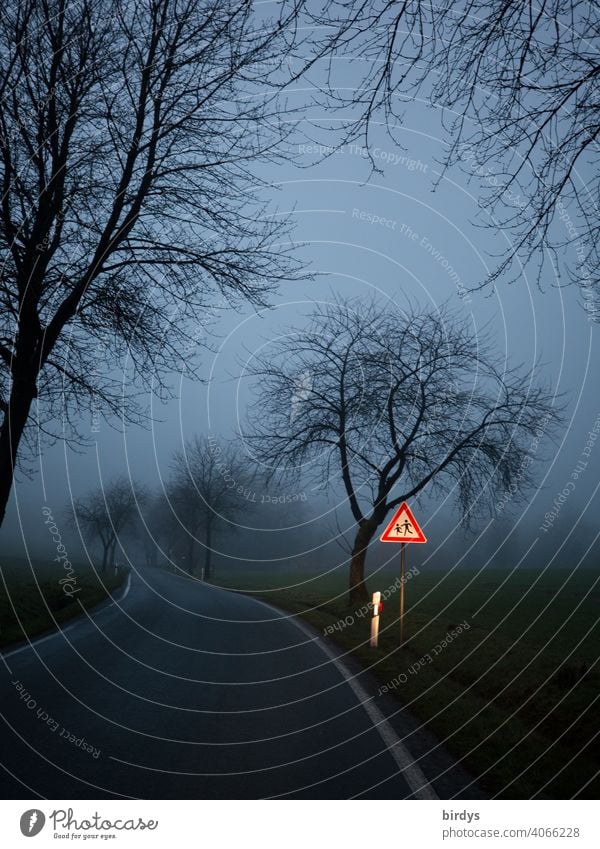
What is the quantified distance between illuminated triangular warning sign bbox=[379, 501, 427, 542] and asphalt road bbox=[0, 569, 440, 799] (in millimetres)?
2433

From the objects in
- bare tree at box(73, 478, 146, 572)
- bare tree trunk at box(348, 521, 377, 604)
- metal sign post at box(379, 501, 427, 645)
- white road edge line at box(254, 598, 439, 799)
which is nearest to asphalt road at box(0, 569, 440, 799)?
white road edge line at box(254, 598, 439, 799)

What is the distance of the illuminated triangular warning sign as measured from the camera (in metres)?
13.2

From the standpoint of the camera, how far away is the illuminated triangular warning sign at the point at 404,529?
13164 millimetres

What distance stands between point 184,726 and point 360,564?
17.6 m

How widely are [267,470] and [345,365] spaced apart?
4525 millimetres

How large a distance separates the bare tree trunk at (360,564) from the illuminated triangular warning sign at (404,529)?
33.6 ft

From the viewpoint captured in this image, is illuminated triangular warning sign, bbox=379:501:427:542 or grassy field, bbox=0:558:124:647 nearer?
illuminated triangular warning sign, bbox=379:501:427:542

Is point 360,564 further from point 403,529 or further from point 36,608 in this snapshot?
point 403,529

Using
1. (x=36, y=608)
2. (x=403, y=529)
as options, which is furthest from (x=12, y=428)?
(x=36, y=608)

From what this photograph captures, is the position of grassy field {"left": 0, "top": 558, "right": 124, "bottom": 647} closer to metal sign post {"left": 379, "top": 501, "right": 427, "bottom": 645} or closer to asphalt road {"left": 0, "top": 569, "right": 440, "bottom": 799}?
asphalt road {"left": 0, "top": 569, "right": 440, "bottom": 799}

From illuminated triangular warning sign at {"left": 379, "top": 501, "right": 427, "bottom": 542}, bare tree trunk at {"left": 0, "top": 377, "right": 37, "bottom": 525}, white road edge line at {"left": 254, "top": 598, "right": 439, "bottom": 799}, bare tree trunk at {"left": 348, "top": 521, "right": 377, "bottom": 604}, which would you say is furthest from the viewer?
bare tree trunk at {"left": 348, "top": 521, "right": 377, "bottom": 604}
